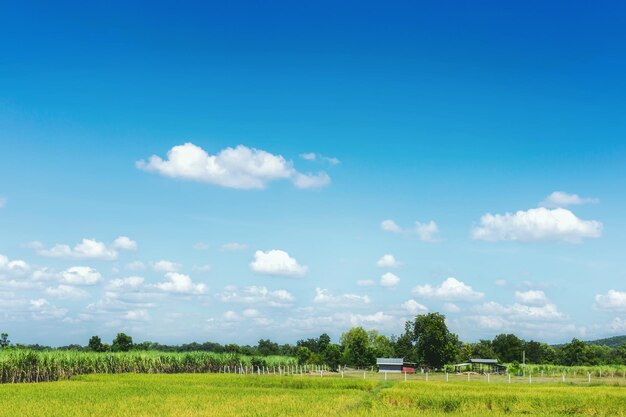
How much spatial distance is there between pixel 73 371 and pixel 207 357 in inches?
871

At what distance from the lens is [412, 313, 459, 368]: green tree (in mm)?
90562

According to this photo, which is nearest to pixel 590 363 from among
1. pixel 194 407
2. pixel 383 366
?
pixel 383 366

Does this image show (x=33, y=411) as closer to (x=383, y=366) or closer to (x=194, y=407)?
(x=194, y=407)

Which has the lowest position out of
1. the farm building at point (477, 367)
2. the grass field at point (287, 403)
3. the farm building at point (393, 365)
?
the farm building at point (477, 367)

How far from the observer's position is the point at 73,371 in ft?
208

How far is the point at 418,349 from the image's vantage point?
9256 centimetres

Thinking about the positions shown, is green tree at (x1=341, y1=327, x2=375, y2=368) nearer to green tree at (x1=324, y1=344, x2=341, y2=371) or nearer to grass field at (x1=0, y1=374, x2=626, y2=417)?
green tree at (x1=324, y1=344, x2=341, y2=371)

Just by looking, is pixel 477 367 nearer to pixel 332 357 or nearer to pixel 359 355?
pixel 359 355

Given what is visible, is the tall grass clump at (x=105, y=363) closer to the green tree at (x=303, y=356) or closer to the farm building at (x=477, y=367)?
the green tree at (x=303, y=356)

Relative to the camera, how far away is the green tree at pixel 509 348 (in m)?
132

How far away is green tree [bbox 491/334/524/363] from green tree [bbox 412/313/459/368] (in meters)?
44.9

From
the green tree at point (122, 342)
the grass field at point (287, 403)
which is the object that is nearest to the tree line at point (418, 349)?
the green tree at point (122, 342)

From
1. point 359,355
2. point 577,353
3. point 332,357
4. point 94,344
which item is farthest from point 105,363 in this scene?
point 577,353

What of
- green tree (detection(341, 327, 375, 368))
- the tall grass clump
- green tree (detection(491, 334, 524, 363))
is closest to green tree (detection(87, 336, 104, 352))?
the tall grass clump
